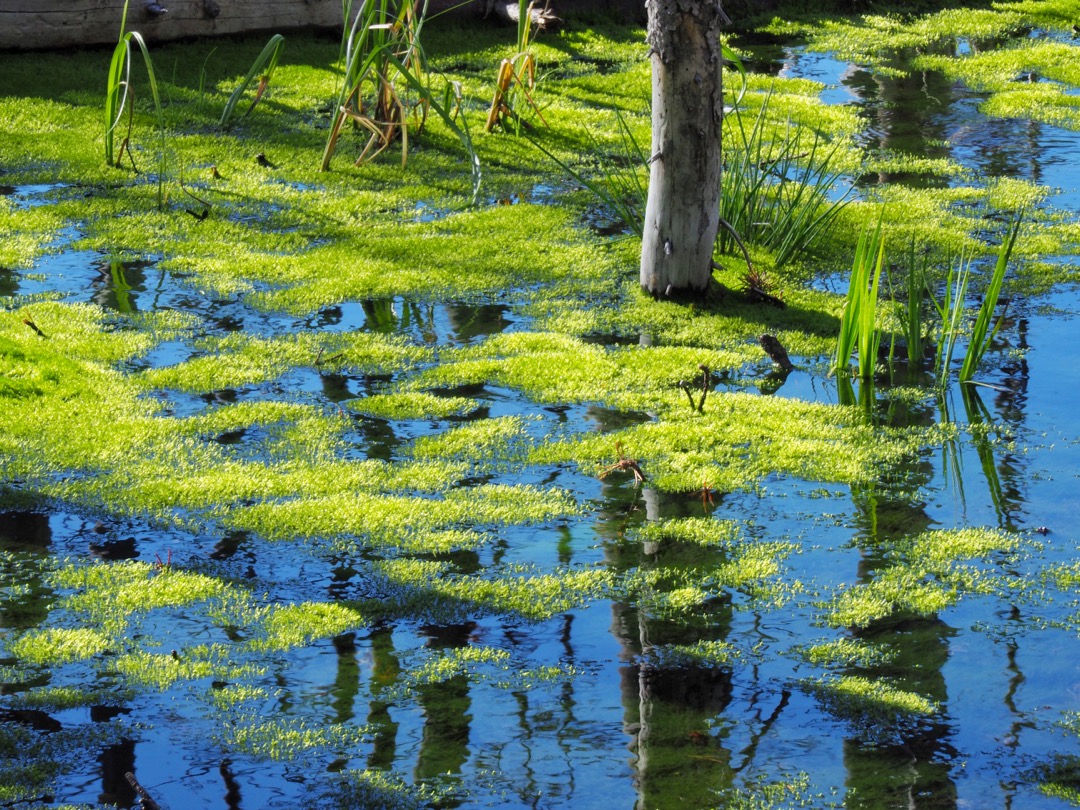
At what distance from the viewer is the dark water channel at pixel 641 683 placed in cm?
287

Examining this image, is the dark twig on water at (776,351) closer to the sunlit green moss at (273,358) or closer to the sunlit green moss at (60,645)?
the sunlit green moss at (273,358)

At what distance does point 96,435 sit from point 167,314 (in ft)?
4.00

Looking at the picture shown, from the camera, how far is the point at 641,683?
324cm

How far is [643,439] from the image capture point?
4.57m

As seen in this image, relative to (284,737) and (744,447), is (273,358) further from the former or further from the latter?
(284,737)

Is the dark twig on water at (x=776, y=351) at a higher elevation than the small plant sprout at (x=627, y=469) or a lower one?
higher

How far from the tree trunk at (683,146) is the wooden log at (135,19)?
16.6 feet

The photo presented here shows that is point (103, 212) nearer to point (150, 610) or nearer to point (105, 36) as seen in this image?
point (105, 36)

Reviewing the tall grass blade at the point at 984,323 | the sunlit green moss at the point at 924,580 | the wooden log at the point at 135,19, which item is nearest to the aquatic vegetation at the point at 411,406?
the sunlit green moss at the point at 924,580

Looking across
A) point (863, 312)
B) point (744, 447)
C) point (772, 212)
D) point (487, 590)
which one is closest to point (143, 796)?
point (487, 590)

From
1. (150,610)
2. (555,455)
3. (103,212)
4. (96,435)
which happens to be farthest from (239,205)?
(150,610)

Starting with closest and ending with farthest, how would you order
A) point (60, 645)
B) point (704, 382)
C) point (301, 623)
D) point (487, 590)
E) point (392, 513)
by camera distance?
point (60, 645) < point (301, 623) < point (487, 590) < point (392, 513) < point (704, 382)

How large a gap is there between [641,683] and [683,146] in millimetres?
2947

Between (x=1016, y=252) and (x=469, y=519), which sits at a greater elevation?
(x=1016, y=252)
